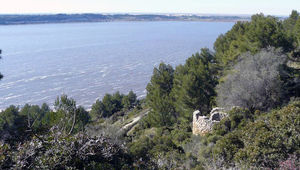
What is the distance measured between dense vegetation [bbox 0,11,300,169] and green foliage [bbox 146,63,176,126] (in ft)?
0.31

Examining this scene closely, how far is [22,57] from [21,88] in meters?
25.8

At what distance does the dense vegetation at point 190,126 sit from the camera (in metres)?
6.42

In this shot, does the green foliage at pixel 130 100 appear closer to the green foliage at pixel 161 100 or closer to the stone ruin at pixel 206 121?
the green foliage at pixel 161 100

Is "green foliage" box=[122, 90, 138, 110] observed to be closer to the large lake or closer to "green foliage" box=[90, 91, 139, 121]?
"green foliage" box=[90, 91, 139, 121]

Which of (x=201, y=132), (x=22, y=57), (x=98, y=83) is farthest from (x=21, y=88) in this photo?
(x=201, y=132)

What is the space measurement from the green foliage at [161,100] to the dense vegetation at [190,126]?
0.31 feet

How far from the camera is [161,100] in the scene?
90.4 feet

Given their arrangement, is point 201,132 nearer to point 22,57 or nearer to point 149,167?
point 149,167

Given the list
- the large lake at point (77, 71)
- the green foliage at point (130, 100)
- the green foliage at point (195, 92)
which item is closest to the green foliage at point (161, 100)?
the green foliage at point (195, 92)

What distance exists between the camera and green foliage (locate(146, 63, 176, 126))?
1082 inches

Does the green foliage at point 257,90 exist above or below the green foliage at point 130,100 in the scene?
above

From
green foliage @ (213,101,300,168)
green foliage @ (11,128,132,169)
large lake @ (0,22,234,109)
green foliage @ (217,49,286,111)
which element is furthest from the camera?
large lake @ (0,22,234,109)

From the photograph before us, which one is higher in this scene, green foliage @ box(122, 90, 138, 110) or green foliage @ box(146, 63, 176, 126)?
Answer: green foliage @ box(146, 63, 176, 126)

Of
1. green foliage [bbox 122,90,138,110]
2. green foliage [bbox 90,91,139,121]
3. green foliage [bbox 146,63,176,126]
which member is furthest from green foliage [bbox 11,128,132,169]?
green foliage [bbox 122,90,138,110]
